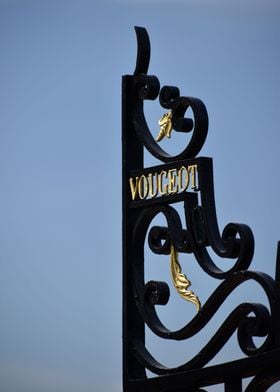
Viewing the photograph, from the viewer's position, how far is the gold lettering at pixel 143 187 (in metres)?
3.06

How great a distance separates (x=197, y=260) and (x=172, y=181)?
23 centimetres

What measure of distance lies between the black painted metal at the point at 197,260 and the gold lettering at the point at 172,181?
13 millimetres

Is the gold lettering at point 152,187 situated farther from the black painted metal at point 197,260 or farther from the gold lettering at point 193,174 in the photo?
the gold lettering at point 193,174

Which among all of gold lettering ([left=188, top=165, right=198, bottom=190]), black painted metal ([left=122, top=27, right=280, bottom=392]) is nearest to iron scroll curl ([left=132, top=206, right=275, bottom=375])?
black painted metal ([left=122, top=27, right=280, bottom=392])

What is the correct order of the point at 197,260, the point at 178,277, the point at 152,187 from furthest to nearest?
the point at 152,187 < the point at 178,277 < the point at 197,260

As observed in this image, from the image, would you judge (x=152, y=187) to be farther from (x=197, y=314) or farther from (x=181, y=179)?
(x=197, y=314)

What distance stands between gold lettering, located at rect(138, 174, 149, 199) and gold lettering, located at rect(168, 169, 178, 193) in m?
0.13

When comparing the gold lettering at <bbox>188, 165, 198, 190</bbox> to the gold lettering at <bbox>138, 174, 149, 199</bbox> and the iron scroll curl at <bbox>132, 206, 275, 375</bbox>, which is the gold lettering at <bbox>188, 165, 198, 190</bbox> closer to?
the iron scroll curl at <bbox>132, 206, 275, 375</bbox>

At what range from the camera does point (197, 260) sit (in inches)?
110

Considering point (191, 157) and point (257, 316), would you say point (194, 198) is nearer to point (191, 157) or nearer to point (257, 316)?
point (191, 157)

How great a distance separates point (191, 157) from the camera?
9.58ft

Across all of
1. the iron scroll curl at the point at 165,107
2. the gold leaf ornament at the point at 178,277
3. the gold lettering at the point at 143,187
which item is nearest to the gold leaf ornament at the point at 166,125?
the iron scroll curl at the point at 165,107

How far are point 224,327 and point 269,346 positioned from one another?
182 mm

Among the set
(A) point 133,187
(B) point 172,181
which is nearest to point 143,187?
(A) point 133,187
